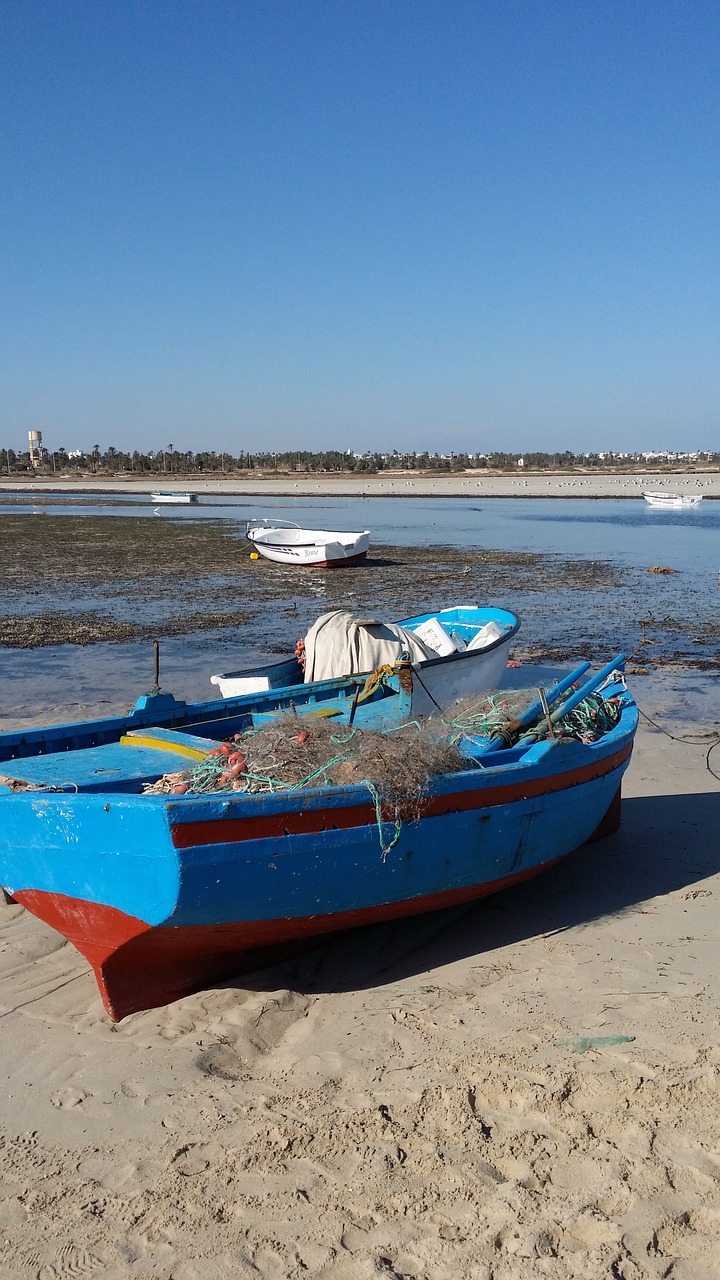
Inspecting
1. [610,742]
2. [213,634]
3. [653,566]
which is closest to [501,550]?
[653,566]

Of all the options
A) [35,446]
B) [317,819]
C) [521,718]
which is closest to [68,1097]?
[317,819]

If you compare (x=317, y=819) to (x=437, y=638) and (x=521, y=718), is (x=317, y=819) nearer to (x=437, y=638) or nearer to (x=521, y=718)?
(x=521, y=718)

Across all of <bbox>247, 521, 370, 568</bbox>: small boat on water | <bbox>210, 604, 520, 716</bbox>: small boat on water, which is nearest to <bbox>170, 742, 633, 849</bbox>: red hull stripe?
<bbox>210, 604, 520, 716</bbox>: small boat on water

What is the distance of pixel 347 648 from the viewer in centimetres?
822

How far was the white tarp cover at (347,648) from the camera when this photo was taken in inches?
323

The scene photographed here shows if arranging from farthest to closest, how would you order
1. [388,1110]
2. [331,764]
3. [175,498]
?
[175,498]
[331,764]
[388,1110]

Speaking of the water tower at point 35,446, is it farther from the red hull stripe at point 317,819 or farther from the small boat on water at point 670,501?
the red hull stripe at point 317,819

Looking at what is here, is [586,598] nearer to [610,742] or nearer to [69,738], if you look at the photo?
[610,742]

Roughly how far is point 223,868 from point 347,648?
3900 millimetres


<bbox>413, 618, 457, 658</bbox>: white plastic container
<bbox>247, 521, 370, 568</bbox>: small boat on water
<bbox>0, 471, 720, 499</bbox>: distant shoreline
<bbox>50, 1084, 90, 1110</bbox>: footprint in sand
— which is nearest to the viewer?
<bbox>50, 1084, 90, 1110</bbox>: footprint in sand

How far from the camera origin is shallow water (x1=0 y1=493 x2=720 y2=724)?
12336 mm

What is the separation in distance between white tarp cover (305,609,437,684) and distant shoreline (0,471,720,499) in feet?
187

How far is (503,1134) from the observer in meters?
A: 3.67

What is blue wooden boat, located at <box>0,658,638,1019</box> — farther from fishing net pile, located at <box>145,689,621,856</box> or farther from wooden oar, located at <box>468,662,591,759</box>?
wooden oar, located at <box>468,662,591,759</box>
